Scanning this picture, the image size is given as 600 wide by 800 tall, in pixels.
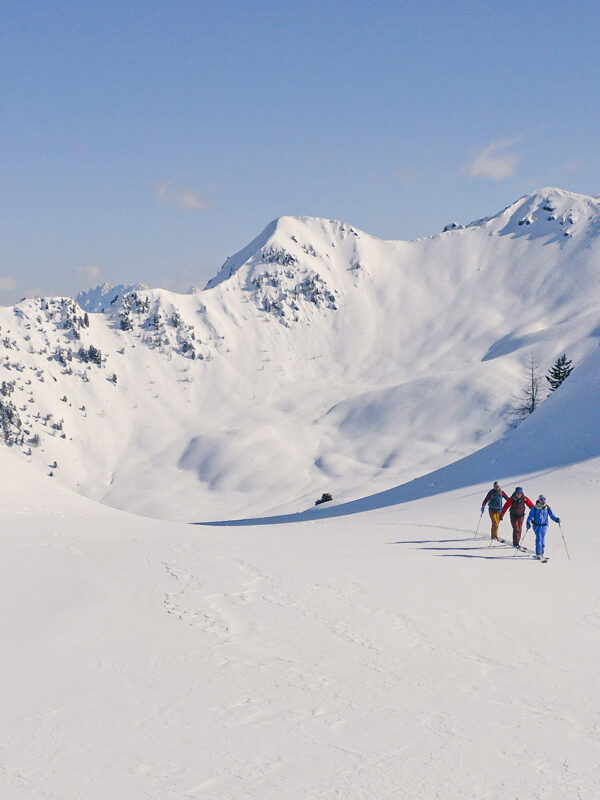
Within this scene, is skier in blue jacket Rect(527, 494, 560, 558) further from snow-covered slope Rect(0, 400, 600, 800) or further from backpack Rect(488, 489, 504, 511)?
backpack Rect(488, 489, 504, 511)

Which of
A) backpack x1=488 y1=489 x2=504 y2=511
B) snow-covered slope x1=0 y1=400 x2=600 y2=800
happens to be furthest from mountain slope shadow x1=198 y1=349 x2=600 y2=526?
snow-covered slope x1=0 y1=400 x2=600 y2=800

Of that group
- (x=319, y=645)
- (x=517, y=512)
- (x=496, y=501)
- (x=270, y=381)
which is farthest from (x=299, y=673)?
(x=270, y=381)

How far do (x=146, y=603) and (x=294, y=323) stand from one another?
589 ft

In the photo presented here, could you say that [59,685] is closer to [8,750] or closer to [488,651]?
[8,750]

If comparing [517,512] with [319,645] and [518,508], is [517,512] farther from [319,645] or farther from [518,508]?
[319,645]

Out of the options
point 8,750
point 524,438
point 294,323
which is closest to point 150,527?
point 8,750

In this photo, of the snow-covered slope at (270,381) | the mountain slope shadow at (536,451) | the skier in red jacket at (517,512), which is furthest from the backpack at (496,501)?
the snow-covered slope at (270,381)

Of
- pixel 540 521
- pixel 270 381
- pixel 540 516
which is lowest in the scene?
pixel 540 521

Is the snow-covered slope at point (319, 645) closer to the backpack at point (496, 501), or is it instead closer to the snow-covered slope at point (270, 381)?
the backpack at point (496, 501)

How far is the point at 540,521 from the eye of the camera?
17781mm

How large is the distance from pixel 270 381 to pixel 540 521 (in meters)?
154

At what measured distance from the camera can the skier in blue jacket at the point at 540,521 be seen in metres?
17.7

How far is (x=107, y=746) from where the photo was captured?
7.64 m

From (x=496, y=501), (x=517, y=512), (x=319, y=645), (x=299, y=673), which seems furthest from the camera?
(x=496, y=501)
